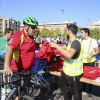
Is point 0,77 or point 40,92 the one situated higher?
point 0,77

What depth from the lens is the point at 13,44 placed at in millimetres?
3424

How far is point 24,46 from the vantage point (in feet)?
12.0

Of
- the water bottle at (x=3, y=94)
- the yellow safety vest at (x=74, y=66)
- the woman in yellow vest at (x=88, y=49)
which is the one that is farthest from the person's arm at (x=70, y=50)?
the woman in yellow vest at (x=88, y=49)

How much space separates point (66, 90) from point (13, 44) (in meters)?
1.85

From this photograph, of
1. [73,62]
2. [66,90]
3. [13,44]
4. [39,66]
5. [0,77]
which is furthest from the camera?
[39,66]

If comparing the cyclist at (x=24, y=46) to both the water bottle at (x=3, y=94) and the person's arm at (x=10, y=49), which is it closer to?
the person's arm at (x=10, y=49)

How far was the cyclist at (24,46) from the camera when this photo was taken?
3.49 meters

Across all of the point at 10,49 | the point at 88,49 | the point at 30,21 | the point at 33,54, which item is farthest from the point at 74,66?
the point at 88,49

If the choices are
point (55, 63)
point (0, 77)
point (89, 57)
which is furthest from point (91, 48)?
point (0, 77)

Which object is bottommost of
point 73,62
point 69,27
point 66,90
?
point 66,90

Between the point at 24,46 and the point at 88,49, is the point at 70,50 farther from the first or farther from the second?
the point at 88,49

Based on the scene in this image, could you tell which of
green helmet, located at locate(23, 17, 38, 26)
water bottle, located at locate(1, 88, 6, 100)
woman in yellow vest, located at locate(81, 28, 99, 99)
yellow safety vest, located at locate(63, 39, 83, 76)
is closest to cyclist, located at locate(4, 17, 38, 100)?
green helmet, located at locate(23, 17, 38, 26)

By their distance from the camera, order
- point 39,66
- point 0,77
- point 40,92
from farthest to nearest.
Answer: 1. point 40,92
2. point 39,66
3. point 0,77

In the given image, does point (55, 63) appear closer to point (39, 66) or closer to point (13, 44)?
point (39, 66)
